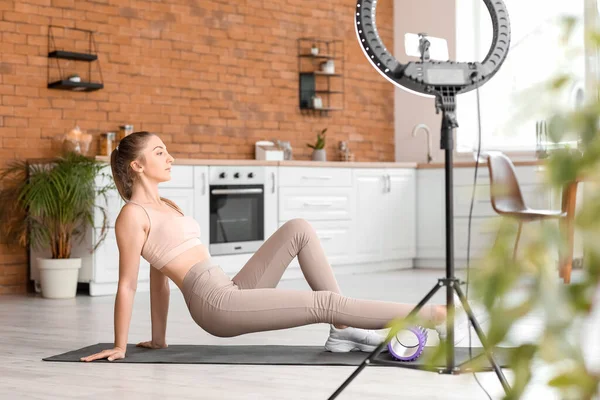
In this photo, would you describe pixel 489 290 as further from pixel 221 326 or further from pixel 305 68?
pixel 305 68

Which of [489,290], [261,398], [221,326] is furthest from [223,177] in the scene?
[489,290]

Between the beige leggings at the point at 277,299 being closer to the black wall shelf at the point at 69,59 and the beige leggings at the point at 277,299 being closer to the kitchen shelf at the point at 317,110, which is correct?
the black wall shelf at the point at 69,59

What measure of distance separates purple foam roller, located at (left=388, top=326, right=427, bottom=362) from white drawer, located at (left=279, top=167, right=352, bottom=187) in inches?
144

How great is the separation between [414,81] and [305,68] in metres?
5.74

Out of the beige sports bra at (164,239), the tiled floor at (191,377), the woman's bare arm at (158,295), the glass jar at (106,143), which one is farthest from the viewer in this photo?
the glass jar at (106,143)

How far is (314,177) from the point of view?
22.5ft

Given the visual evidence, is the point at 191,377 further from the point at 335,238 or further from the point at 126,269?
the point at 335,238

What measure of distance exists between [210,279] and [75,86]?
3.37 metres

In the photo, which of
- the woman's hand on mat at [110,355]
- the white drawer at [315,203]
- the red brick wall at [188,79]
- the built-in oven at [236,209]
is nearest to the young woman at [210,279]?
the woman's hand on mat at [110,355]

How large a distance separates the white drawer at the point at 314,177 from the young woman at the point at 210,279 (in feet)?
11.2

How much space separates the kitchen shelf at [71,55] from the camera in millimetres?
5852

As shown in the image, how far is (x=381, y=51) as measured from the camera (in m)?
2.08

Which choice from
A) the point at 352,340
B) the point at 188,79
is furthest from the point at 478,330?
the point at 188,79

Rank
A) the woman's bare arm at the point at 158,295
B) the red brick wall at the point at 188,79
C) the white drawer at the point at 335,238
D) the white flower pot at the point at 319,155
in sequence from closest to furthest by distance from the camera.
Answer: the woman's bare arm at the point at 158,295 < the red brick wall at the point at 188,79 < the white drawer at the point at 335,238 < the white flower pot at the point at 319,155
